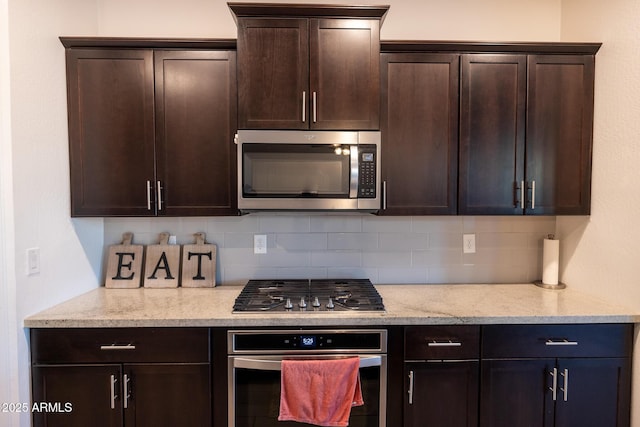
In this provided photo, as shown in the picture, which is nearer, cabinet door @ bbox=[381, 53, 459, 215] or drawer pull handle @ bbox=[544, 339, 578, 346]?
drawer pull handle @ bbox=[544, 339, 578, 346]

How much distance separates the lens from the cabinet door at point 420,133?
1.92 metres

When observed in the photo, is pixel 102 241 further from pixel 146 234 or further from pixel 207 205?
pixel 207 205

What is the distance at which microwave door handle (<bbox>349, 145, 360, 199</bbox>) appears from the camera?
1793 millimetres

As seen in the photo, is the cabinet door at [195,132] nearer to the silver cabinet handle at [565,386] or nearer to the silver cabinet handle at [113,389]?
the silver cabinet handle at [113,389]

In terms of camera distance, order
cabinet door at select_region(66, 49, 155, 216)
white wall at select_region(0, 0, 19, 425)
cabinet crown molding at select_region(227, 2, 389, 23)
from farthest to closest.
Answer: cabinet door at select_region(66, 49, 155, 216) → cabinet crown molding at select_region(227, 2, 389, 23) → white wall at select_region(0, 0, 19, 425)

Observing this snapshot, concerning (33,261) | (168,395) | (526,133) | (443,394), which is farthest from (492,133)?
(33,261)

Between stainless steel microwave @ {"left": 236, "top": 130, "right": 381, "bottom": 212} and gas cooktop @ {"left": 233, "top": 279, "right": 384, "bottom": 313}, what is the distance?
1.56ft

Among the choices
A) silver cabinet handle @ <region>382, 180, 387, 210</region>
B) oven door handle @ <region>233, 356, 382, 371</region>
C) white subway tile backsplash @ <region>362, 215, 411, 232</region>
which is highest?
silver cabinet handle @ <region>382, 180, 387, 210</region>

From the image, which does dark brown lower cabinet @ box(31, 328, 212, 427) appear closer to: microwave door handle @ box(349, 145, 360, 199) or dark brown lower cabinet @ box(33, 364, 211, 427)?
dark brown lower cabinet @ box(33, 364, 211, 427)

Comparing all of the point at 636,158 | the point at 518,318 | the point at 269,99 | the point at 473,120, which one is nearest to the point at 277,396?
the point at 518,318

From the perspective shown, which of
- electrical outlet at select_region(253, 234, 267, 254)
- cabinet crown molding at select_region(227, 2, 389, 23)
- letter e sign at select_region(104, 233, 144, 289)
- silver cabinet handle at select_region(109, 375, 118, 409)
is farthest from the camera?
electrical outlet at select_region(253, 234, 267, 254)

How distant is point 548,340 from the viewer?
1.70 metres

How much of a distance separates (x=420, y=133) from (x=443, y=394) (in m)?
1.32

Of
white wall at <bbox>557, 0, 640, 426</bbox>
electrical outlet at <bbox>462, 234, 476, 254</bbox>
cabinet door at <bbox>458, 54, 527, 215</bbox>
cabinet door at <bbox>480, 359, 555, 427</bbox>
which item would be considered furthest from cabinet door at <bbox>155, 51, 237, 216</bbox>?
white wall at <bbox>557, 0, 640, 426</bbox>
